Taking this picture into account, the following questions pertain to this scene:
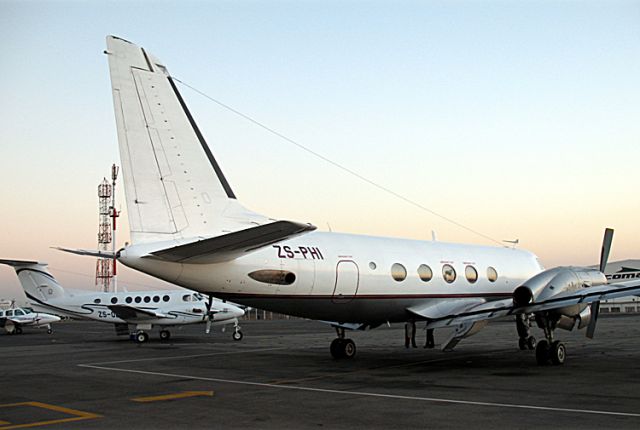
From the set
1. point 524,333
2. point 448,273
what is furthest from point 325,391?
point 524,333

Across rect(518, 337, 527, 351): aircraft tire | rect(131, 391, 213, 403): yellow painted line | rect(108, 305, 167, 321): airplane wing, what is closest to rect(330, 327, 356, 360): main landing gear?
rect(518, 337, 527, 351): aircraft tire

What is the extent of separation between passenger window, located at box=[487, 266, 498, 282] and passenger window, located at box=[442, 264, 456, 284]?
1.83 meters

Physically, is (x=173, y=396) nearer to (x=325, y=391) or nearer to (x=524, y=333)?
(x=325, y=391)

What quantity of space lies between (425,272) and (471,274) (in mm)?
2172

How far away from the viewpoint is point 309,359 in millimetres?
18703

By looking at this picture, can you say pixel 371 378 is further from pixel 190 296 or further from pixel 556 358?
pixel 190 296

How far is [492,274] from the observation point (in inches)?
802

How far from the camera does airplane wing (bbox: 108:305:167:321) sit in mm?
30483

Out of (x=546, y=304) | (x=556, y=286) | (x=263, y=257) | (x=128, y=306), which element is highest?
(x=263, y=257)

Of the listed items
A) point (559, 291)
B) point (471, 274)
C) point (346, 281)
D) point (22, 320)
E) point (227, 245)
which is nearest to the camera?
point (227, 245)

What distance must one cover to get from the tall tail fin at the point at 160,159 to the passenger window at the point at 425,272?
644 centimetres

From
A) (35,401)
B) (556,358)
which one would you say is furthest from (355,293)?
(35,401)

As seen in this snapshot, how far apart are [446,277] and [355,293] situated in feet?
12.2

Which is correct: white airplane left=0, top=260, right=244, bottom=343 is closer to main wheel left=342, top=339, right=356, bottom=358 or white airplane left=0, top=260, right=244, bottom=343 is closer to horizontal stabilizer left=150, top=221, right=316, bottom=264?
main wheel left=342, top=339, right=356, bottom=358
